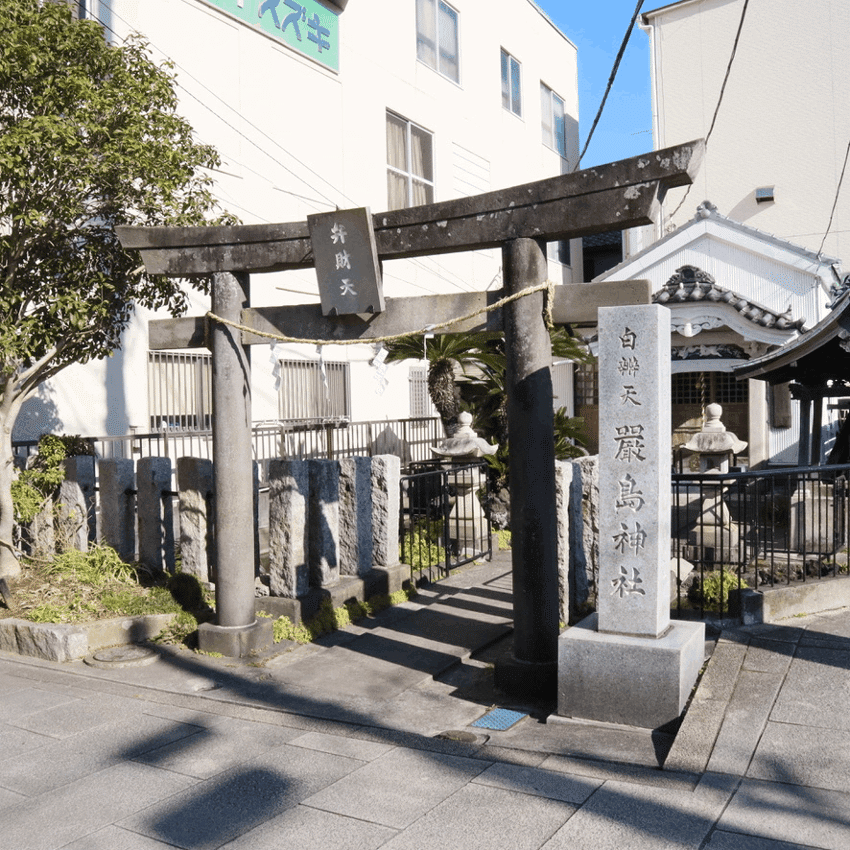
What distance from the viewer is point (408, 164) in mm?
18719

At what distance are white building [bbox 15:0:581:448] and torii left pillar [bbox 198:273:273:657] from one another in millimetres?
1380

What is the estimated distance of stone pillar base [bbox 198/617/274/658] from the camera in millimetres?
7227

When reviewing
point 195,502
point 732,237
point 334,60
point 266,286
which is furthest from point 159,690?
point 732,237

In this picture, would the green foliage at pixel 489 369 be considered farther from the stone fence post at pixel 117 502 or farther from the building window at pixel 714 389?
the building window at pixel 714 389

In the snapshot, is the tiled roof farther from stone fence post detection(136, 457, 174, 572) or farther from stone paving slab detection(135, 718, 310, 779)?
stone paving slab detection(135, 718, 310, 779)

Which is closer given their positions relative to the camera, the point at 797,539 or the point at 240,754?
the point at 240,754

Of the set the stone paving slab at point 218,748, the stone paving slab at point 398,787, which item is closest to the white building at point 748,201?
the stone paving slab at point 398,787

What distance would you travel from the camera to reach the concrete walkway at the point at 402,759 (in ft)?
13.3

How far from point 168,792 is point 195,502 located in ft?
14.1

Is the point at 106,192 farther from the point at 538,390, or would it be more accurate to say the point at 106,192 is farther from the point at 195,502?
the point at 538,390

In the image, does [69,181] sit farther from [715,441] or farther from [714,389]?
[714,389]

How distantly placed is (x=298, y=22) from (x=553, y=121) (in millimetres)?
13061

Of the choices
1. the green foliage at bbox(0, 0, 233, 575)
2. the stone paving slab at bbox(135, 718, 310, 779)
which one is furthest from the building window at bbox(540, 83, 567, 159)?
the stone paving slab at bbox(135, 718, 310, 779)

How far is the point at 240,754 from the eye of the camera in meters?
5.08
